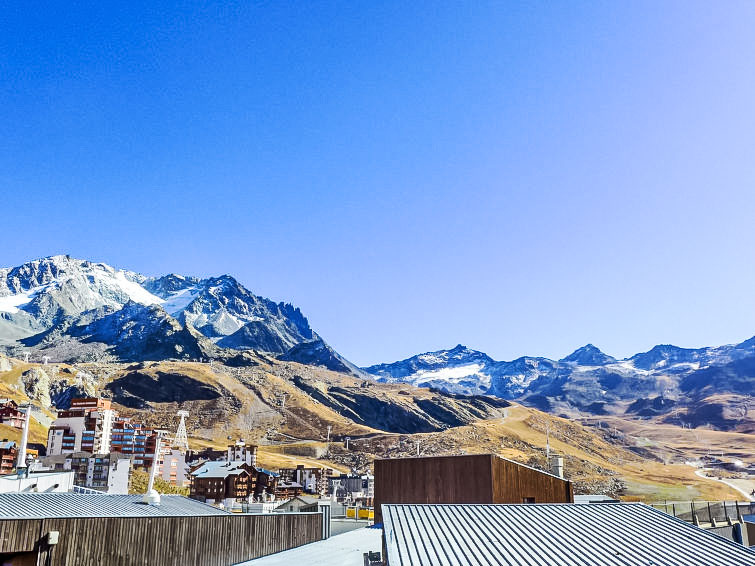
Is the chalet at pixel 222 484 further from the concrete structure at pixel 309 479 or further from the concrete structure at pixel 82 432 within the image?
the concrete structure at pixel 82 432

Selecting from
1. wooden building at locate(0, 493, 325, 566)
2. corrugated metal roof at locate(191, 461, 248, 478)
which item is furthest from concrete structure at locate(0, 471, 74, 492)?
corrugated metal roof at locate(191, 461, 248, 478)

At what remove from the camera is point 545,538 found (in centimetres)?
1689

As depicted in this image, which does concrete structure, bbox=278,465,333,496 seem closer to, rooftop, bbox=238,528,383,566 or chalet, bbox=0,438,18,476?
→ chalet, bbox=0,438,18,476

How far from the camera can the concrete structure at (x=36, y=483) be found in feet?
117

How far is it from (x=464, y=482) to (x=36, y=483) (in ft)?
88.7

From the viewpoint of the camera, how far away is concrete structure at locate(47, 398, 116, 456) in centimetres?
12225

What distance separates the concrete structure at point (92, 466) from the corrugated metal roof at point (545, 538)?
87555 mm

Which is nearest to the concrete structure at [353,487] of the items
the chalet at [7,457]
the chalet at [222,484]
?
the chalet at [222,484]

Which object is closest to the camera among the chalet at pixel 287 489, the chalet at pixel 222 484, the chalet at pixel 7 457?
the chalet at pixel 7 457

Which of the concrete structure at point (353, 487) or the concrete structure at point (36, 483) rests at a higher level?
the concrete structure at point (36, 483)

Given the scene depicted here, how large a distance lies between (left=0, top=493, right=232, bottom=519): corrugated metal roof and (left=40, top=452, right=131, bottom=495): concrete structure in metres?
68.2

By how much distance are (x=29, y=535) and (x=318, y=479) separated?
113430 millimetres

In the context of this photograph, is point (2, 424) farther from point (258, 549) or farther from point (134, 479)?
point (258, 549)

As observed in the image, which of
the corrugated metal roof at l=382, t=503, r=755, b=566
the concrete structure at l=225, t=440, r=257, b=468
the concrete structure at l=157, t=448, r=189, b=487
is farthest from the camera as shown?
the concrete structure at l=225, t=440, r=257, b=468
